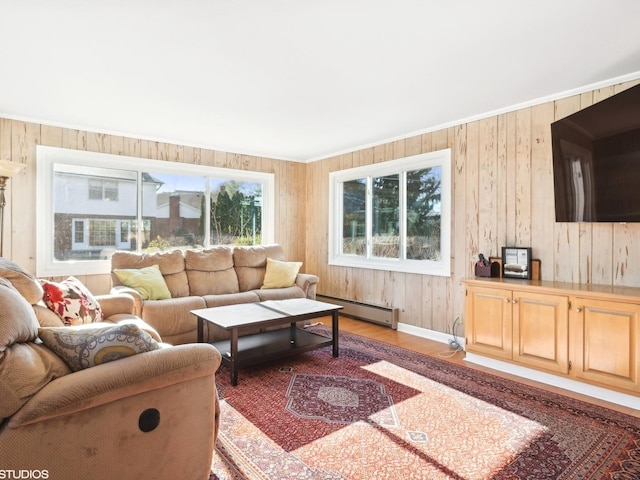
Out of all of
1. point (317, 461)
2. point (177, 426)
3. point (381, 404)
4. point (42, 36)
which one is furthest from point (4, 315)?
point (381, 404)

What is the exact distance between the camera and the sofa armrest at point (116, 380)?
1238mm

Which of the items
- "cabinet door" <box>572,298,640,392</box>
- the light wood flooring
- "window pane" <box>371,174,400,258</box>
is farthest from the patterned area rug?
"window pane" <box>371,174,400,258</box>

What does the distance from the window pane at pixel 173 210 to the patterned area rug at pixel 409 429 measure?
2328 mm

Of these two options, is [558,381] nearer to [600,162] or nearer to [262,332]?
[600,162]

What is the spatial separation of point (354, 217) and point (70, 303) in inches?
144

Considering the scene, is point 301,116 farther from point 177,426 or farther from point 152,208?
point 177,426

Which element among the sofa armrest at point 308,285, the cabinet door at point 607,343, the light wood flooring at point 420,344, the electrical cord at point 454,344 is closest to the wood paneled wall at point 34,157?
the sofa armrest at point 308,285

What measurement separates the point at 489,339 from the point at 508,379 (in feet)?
1.21

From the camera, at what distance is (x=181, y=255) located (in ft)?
14.4

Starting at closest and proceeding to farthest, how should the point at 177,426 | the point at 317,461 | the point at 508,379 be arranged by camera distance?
the point at 177,426
the point at 317,461
the point at 508,379

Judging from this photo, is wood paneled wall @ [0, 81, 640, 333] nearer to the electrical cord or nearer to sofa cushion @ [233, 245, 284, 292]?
the electrical cord

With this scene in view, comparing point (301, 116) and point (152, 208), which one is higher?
point (301, 116)

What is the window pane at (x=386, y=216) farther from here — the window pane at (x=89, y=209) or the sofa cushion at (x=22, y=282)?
the sofa cushion at (x=22, y=282)

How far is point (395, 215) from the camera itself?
471 centimetres
